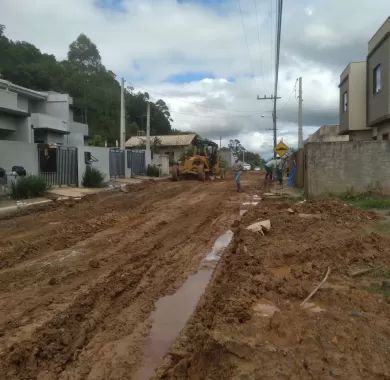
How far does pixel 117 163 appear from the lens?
34.1 m

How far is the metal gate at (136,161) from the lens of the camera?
3658cm

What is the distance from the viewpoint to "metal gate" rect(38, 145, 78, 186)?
2219 centimetres

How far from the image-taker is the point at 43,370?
167 inches

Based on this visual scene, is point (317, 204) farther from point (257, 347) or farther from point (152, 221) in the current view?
point (257, 347)

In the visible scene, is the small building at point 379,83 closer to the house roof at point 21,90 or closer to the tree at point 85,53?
the house roof at point 21,90

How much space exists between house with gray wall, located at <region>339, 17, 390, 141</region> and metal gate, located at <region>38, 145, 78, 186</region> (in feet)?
50.4

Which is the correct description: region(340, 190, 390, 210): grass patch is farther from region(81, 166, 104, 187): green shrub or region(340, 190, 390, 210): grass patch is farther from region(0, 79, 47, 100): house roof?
region(0, 79, 47, 100): house roof

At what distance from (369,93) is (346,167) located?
32.2 feet

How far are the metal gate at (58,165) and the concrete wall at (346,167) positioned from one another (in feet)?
38.5

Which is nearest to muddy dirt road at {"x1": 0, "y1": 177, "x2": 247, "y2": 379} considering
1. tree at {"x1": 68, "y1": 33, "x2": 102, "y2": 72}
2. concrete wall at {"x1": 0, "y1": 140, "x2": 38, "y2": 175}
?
concrete wall at {"x1": 0, "y1": 140, "x2": 38, "y2": 175}

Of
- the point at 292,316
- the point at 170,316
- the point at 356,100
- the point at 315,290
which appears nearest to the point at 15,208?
the point at 170,316

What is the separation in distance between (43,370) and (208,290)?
3.02 m

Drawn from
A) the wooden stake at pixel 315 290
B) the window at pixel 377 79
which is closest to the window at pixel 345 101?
the window at pixel 377 79

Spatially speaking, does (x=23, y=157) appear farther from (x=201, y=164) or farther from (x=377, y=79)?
(x=377, y=79)
